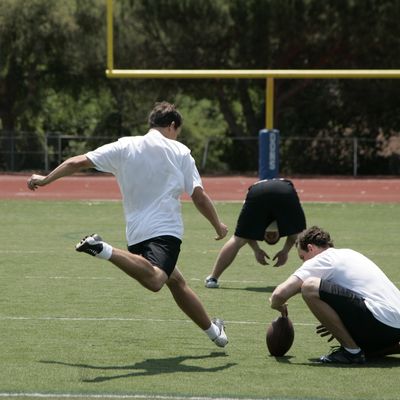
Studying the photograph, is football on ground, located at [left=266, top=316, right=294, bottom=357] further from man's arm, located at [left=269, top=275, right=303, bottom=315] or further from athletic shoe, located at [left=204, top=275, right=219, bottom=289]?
athletic shoe, located at [left=204, top=275, right=219, bottom=289]

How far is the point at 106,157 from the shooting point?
8.01 metres

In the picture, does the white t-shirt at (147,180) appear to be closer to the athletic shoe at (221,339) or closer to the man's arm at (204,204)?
the man's arm at (204,204)

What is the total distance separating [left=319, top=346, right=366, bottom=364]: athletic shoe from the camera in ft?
25.8

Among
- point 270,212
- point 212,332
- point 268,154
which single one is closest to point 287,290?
point 212,332

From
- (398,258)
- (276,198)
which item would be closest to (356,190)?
(398,258)

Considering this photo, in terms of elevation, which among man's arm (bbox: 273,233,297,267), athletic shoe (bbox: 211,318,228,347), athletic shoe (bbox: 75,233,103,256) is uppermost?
athletic shoe (bbox: 75,233,103,256)

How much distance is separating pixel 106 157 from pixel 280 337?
5.76 ft

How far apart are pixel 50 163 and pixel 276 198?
2597 cm

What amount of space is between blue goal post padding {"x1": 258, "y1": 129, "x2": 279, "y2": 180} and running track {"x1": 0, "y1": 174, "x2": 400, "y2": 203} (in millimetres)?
4474

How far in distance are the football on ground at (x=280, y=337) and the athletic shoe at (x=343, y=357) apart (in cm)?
31

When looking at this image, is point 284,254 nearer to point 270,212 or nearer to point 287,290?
point 270,212

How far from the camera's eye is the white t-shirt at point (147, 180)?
7.99 meters

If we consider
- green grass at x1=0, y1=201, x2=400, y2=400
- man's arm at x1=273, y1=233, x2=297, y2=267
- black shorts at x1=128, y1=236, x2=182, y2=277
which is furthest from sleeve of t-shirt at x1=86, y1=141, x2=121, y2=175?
man's arm at x1=273, y1=233, x2=297, y2=267

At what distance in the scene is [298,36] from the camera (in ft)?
111
